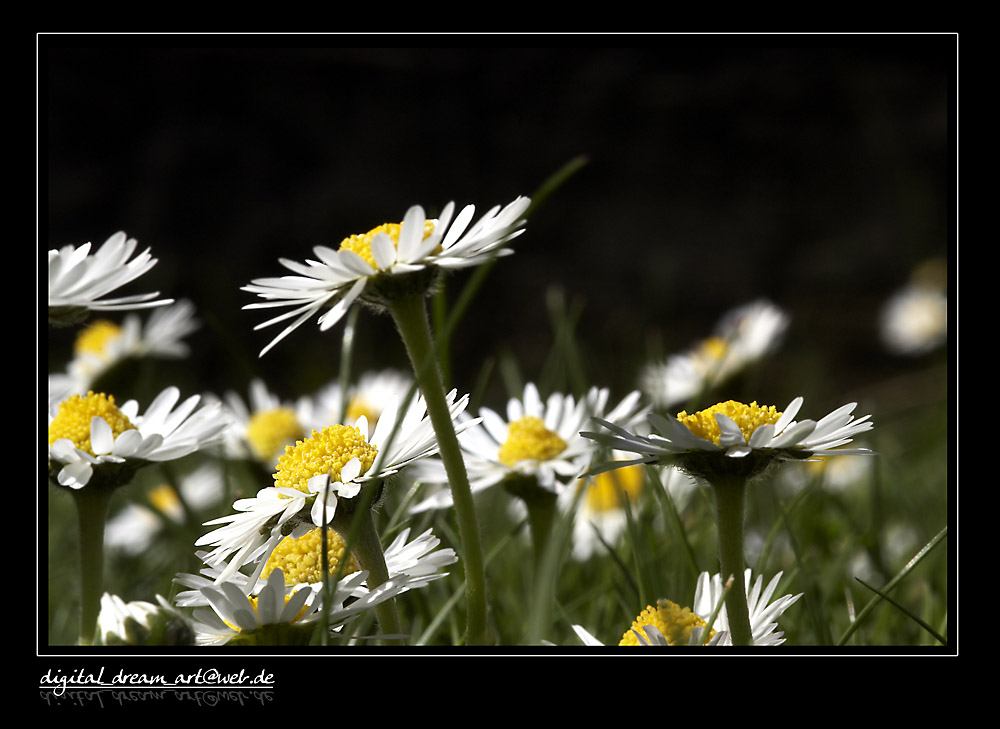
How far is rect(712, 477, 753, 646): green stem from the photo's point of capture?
47cm

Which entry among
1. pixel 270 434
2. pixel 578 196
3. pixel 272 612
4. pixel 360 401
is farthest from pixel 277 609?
pixel 578 196

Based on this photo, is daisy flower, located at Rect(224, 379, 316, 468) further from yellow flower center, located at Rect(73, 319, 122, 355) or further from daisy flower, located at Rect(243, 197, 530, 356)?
daisy flower, located at Rect(243, 197, 530, 356)

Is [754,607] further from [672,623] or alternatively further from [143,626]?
[143,626]

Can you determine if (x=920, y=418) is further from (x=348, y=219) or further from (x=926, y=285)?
(x=348, y=219)

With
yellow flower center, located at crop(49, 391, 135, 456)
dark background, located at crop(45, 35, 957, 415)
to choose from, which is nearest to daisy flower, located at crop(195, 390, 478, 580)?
yellow flower center, located at crop(49, 391, 135, 456)

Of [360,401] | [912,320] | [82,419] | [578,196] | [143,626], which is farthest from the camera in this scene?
[912,320]

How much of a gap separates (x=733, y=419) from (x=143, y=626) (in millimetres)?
301

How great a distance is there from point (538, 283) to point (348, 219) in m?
0.52

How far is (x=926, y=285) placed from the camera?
2139mm

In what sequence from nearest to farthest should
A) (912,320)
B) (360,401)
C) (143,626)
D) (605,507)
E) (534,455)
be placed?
(143,626) < (534,455) < (360,401) < (605,507) < (912,320)

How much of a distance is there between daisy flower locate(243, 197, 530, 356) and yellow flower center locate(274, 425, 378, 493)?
0.23 ft

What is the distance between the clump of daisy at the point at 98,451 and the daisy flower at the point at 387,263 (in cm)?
11

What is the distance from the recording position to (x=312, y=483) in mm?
459

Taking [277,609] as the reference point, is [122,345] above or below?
above
